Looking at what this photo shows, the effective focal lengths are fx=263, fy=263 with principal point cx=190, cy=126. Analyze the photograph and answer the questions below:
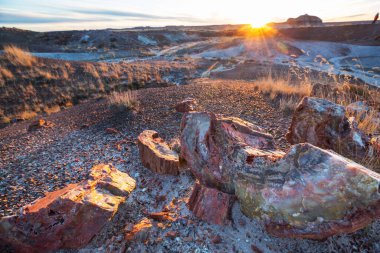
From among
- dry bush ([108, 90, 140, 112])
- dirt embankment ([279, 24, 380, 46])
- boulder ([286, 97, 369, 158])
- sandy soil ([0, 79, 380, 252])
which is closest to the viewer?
sandy soil ([0, 79, 380, 252])

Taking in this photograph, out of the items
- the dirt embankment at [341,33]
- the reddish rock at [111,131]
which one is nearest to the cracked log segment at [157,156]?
the reddish rock at [111,131]

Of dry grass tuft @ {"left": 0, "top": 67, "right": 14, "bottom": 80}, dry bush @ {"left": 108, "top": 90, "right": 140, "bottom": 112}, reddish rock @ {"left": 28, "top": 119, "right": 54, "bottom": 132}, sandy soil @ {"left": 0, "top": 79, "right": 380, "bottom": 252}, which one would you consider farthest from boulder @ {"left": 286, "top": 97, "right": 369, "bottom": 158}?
dry grass tuft @ {"left": 0, "top": 67, "right": 14, "bottom": 80}

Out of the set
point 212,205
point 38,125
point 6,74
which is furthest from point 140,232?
point 6,74

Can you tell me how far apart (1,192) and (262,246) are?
298cm

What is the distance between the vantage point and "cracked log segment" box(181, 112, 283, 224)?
2268 millimetres

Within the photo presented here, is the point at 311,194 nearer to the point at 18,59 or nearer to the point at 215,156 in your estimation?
the point at 215,156

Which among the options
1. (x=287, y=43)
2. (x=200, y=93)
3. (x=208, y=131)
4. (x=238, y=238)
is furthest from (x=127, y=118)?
(x=287, y=43)

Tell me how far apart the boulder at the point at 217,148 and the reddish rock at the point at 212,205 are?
0.07 metres

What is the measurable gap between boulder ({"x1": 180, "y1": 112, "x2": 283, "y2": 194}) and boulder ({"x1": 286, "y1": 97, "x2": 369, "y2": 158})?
2.62ft

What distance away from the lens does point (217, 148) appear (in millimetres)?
2359

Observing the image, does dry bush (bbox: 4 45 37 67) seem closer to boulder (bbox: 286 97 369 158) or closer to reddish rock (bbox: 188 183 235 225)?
reddish rock (bbox: 188 183 235 225)

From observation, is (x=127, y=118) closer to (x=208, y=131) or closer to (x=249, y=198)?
(x=208, y=131)

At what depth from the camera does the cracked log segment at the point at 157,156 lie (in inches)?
127

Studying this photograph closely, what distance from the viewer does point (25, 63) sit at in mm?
11500
